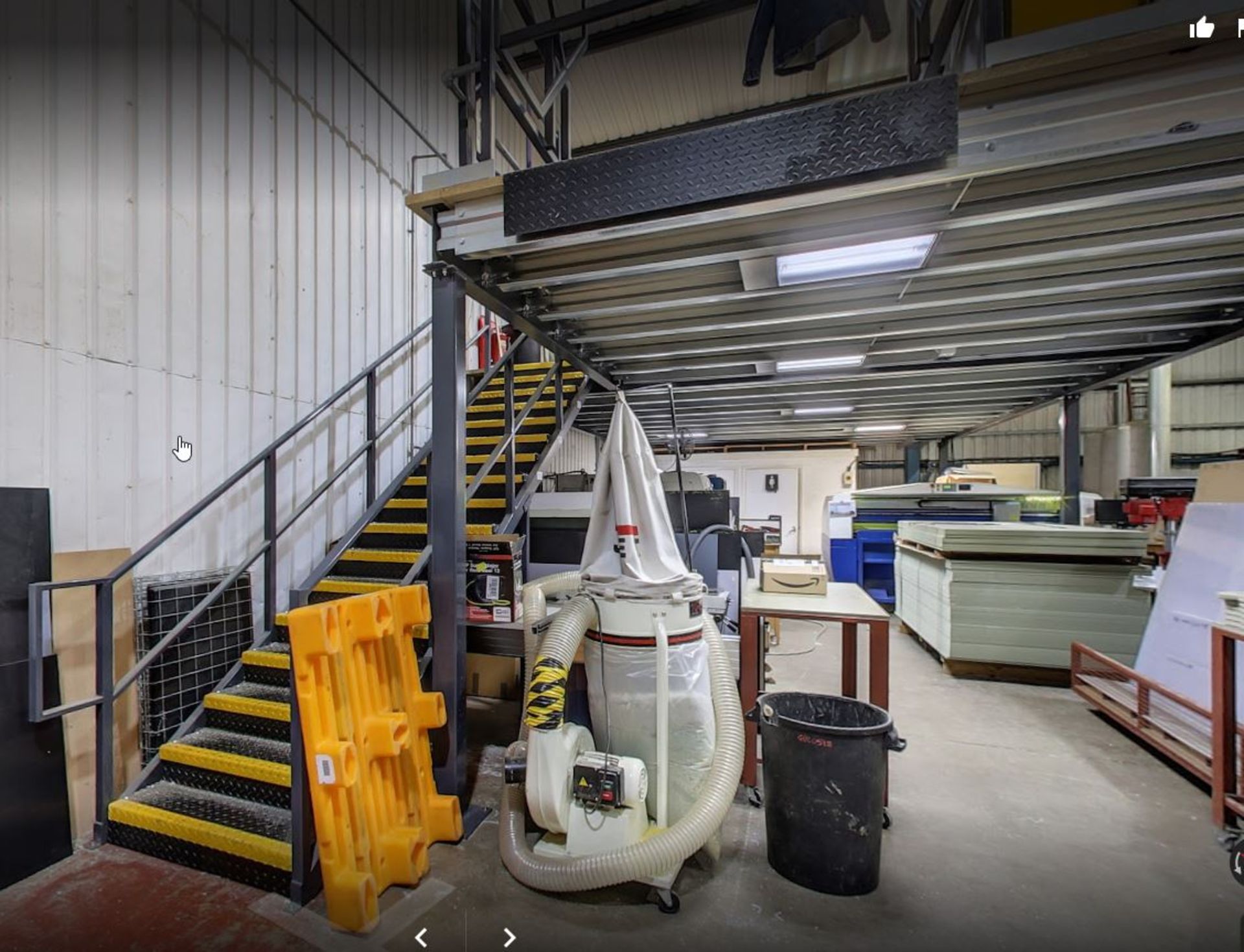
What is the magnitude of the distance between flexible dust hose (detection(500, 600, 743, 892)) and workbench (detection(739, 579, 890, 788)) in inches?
20.8

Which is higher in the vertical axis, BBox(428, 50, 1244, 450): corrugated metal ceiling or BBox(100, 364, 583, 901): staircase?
BBox(428, 50, 1244, 450): corrugated metal ceiling

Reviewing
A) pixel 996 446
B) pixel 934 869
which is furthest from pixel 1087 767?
pixel 996 446

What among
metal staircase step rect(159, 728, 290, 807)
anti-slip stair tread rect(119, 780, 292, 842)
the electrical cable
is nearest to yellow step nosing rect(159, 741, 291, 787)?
metal staircase step rect(159, 728, 290, 807)

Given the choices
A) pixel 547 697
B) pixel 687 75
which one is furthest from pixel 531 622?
pixel 687 75

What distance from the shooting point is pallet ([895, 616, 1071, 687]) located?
435cm

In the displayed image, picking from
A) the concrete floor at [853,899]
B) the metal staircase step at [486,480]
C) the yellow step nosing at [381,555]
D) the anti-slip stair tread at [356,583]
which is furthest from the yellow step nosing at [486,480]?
the concrete floor at [853,899]

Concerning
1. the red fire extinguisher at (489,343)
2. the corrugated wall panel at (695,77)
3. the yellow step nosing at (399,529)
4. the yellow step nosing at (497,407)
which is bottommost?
the yellow step nosing at (399,529)

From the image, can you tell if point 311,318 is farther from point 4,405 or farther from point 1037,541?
point 1037,541

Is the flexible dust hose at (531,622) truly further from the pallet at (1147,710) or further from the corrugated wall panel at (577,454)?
the corrugated wall panel at (577,454)

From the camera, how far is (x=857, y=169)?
1.75 m

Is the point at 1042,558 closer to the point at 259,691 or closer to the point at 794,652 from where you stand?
the point at 794,652

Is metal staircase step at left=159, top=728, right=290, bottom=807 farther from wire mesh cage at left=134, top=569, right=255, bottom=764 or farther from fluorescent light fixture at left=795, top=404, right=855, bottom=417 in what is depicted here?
fluorescent light fixture at left=795, top=404, right=855, bottom=417

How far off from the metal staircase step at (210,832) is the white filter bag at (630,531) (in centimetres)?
163

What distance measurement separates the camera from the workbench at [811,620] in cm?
264
